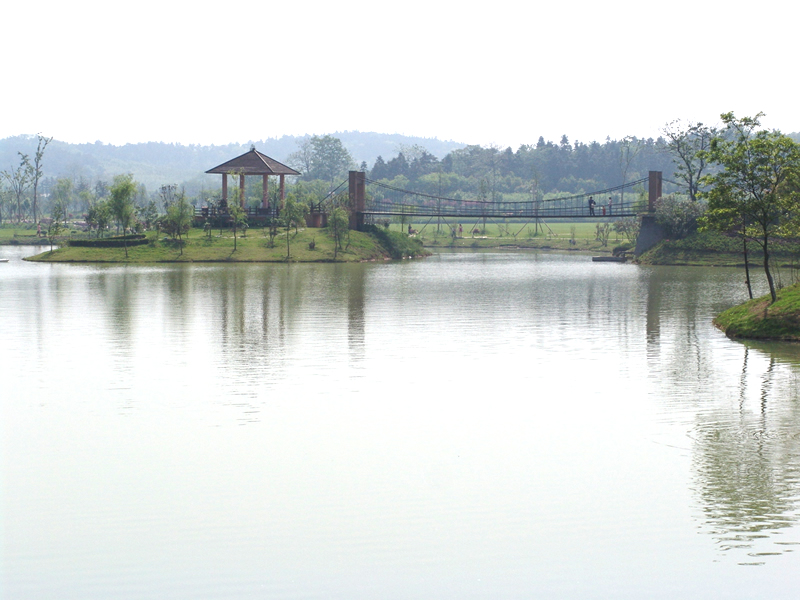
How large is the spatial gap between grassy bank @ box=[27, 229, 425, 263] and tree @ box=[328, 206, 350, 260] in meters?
0.48

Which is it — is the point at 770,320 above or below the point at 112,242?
below

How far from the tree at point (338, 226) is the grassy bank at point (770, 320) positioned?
51218 millimetres

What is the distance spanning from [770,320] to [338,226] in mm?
55588

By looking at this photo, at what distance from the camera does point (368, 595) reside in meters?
9.21

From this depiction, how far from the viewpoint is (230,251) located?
243 ft

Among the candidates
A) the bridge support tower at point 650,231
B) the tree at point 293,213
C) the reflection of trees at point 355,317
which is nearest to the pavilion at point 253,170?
the tree at point 293,213

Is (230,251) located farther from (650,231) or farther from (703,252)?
(703,252)

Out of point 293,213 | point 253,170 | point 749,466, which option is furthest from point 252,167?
point 749,466

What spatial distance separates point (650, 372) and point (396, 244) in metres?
65.0

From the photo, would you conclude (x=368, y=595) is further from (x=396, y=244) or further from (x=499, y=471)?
(x=396, y=244)

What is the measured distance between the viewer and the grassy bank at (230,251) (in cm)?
7244

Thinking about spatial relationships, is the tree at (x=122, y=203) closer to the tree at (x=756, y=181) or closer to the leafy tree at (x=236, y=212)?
the leafy tree at (x=236, y=212)

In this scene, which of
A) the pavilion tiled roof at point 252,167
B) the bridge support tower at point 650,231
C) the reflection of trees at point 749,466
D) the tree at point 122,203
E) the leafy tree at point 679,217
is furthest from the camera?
the pavilion tiled roof at point 252,167

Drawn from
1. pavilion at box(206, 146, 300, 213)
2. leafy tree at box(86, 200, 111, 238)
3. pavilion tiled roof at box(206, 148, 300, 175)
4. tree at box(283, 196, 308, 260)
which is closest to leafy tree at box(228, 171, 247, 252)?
pavilion at box(206, 146, 300, 213)
